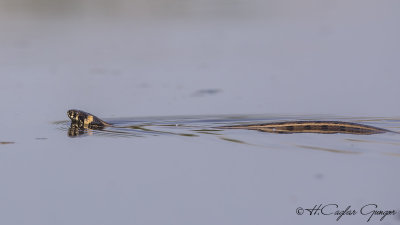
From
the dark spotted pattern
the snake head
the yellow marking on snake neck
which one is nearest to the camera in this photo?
the dark spotted pattern

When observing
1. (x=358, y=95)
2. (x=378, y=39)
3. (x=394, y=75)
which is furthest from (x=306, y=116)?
(x=378, y=39)

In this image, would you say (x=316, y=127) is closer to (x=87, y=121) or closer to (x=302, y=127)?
(x=302, y=127)

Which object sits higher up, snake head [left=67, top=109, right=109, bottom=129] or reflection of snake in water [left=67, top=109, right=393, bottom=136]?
snake head [left=67, top=109, right=109, bottom=129]

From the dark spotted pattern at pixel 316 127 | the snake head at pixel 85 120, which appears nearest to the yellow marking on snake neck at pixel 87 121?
the snake head at pixel 85 120

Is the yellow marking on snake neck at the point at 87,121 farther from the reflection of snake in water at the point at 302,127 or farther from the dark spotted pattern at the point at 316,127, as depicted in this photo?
the dark spotted pattern at the point at 316,127

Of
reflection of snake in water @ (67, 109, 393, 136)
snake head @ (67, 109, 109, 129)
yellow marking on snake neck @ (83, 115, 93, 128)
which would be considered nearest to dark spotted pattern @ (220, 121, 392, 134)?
reflection of snake in water @ (67, 109, 393, 136)

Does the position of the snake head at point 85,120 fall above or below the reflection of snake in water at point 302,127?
above

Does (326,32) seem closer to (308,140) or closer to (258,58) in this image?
(258,58)

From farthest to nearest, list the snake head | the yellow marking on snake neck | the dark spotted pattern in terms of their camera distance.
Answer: the yellow marking on snake neck, the snake head, the dark spotted pattern

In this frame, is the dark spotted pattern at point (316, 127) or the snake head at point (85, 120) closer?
the dark spotted pattern at point (316, 127)

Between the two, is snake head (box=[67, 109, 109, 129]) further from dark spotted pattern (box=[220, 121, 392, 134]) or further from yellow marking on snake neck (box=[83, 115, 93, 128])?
dark spotted pattern (box=[220, 121, 392, 134])

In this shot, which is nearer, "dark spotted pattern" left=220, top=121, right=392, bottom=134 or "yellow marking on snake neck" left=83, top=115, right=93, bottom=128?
"dark spotted pattern" left=220, top=121, right=392, bottom=134

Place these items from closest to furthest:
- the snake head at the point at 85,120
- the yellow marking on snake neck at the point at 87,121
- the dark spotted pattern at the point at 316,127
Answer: the dark spotted pattern at the point at 316,127, the snake head at the point at 85,120, the yellow marking on snake neck at the point at 87,121
